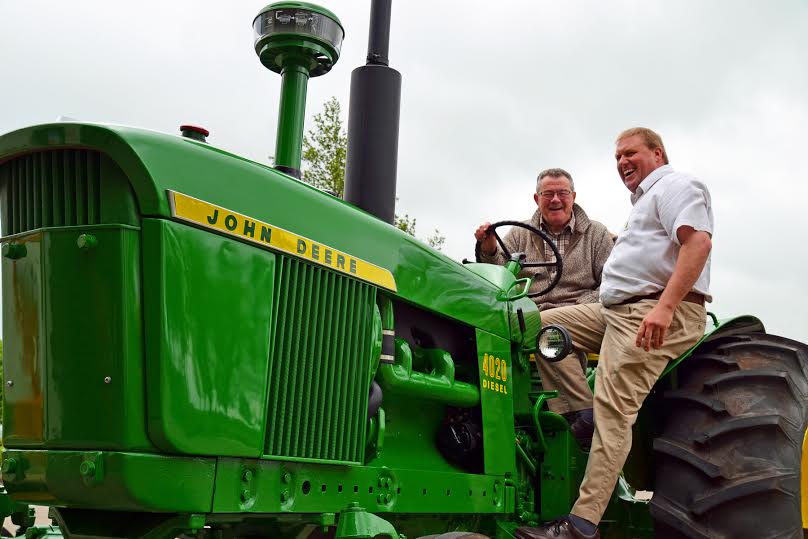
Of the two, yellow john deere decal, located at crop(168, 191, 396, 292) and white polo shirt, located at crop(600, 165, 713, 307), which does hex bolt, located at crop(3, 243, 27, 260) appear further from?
white polo shirt, located at crop(600, 165, 713, 307)

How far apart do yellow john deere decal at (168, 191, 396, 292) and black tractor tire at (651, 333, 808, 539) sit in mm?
1454

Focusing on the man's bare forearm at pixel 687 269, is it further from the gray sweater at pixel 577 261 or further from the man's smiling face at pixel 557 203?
the man's smiling face at pixel 557 203

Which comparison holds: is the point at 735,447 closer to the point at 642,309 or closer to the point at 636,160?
the point at 642,309

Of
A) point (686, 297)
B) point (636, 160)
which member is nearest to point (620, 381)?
point (686, 297)

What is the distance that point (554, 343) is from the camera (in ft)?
12.2

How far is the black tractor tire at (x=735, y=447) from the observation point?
337 centimetres

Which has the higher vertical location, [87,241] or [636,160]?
[636,160]

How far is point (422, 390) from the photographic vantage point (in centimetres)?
313

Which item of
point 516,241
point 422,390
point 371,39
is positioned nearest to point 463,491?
point 422,390

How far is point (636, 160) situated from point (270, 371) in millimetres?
2263

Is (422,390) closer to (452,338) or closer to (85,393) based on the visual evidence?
(452,338)

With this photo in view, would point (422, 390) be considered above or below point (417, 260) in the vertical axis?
below

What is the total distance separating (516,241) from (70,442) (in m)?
3.23

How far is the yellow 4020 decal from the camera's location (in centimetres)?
356
